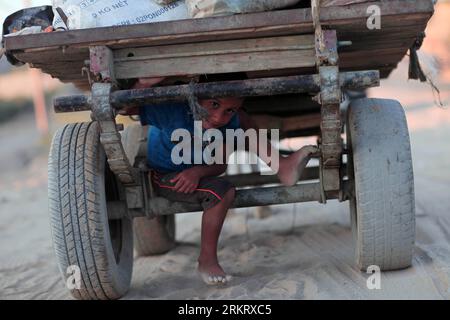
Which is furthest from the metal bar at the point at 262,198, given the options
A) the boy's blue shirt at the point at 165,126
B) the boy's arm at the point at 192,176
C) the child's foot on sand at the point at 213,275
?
the child's foot on sand at the point at 213,275

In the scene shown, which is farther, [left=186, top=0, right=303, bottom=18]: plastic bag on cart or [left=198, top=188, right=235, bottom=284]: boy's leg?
[left=198, top=188, right=235, bottom=284]: boy's leg

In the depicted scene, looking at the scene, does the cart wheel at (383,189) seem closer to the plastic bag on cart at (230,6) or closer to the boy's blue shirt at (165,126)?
the plastic bag on cart at (230,6)

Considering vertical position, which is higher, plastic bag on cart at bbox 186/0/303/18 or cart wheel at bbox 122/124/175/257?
plastic bag on cart at bbox 186/0/303/18

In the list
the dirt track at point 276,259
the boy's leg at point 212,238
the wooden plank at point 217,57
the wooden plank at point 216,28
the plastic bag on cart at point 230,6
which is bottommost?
the dirt track at point 276,259

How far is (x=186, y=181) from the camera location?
3.65 metres

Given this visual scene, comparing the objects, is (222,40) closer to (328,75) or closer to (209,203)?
(328,75)

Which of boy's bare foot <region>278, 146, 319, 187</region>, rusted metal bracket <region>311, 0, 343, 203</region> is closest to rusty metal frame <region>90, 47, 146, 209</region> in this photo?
Answer: boy's bare foot <region>278, 146, 319, 187</region>

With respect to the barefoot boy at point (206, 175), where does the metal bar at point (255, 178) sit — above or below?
below

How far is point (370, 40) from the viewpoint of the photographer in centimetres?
349

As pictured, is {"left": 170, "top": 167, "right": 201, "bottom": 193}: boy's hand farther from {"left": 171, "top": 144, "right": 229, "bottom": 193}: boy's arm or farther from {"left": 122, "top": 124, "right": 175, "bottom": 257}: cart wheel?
{"left": 122, "top": 124, "right": 175, "bottom": 257}: cart wheel

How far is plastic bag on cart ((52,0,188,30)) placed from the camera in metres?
3.24

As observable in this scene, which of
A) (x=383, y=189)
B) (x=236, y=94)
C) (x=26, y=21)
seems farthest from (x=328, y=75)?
(x=26, y=21)

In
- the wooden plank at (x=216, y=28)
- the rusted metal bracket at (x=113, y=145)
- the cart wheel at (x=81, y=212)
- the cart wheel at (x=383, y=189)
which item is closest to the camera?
the wooden plank at (x=216, y=28)

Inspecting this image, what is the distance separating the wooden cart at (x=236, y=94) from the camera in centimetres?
296
